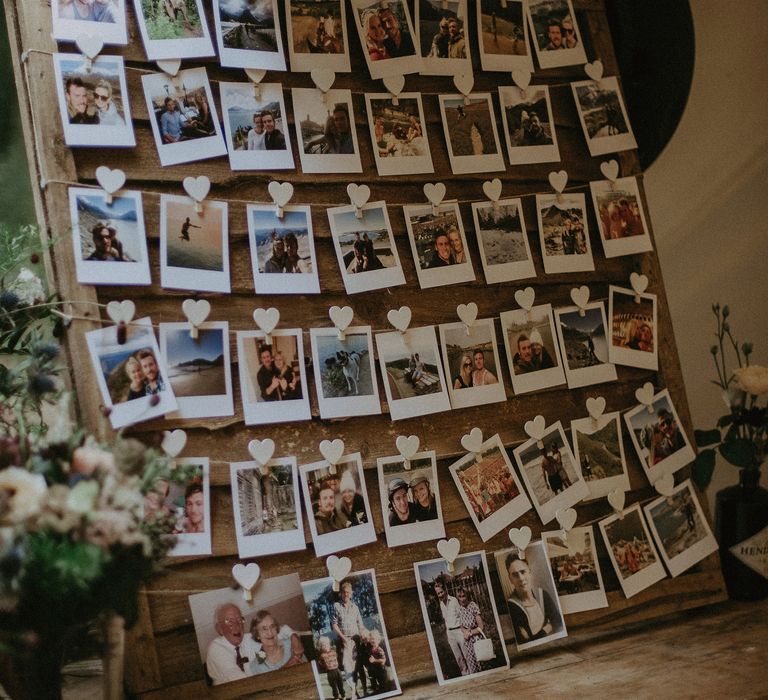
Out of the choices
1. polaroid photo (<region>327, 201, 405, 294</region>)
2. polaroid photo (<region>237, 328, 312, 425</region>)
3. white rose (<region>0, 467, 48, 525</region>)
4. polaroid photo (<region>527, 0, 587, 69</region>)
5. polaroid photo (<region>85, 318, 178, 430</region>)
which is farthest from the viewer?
polaroid photo (<region>527, 0, 587, 69</region>)

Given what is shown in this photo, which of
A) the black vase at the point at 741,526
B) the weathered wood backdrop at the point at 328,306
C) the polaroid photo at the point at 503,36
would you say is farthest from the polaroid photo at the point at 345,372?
the black vase at the point at 741,526

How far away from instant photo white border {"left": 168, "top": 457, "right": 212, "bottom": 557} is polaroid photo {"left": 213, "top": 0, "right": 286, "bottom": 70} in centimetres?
78

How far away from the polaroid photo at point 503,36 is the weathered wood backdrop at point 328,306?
27mm

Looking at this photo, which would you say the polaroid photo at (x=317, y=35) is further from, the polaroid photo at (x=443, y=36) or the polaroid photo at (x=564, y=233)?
the polaroid photo at (x=564, y=233)

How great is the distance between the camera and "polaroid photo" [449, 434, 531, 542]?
5.29ft

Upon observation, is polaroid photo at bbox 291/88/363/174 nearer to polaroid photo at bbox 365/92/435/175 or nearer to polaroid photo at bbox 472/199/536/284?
polaroid photo at bbox 365/92/435/175

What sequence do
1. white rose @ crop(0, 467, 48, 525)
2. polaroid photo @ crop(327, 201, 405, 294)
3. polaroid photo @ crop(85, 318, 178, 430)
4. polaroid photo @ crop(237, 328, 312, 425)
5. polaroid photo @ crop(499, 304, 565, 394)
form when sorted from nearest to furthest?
white rose @ crop(0, 467, 48, 525)
polaroid photo @ crop(85, 318, 178, 430)
polaroid photo @ crop(237, 328, 312, 425)
polaroid photo @ crop(327, 201, 405, 294)
polaroid photo @ crop(499, 304, 565, 394)

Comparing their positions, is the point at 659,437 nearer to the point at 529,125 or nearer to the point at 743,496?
the point at 743,496

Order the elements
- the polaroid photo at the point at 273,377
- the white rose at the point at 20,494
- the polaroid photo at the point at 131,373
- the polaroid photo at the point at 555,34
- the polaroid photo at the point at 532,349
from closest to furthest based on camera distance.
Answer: the white rose at the point at 20,494 < the polaroid photo at the point at 131,373 < the polaroid photo at the point at 273,377 < the polaroid photo at the point at 532,349 < the polaroid photo at the point at 555,34

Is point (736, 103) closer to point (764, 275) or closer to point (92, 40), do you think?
point (764, 275)

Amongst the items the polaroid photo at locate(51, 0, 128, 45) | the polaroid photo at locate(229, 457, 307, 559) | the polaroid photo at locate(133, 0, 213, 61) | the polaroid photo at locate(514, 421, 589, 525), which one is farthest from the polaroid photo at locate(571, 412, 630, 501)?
the polaroid photo at locate(51, 0, 128, 45)

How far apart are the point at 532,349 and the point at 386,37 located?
2.47ft

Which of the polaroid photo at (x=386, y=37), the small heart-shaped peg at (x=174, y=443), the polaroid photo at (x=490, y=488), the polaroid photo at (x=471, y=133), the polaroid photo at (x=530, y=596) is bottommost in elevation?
the polaroid photo at (x=530, y=596)

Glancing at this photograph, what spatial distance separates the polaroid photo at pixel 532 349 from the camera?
169 centimetres
